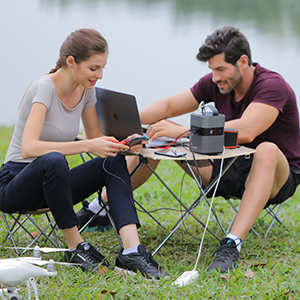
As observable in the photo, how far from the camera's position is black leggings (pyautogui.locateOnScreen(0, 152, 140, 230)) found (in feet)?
7.52

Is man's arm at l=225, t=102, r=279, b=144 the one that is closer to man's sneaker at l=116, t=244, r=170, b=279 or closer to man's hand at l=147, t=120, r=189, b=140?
man's hand at l=147, t=120, r=189, b=140

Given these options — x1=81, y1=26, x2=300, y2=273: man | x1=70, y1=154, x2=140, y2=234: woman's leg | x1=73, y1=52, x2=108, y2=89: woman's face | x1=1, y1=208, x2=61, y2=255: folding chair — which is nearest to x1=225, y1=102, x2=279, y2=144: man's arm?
x1=81, y1=26, x2=300, y2=273: man

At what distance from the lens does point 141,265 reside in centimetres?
227

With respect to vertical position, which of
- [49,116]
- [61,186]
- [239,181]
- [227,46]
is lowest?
[239,181]

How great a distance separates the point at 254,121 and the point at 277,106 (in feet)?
0.66

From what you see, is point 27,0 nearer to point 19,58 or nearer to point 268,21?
point 19,58

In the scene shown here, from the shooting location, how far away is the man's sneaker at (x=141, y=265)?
2.26m

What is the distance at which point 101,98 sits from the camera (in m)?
2.74

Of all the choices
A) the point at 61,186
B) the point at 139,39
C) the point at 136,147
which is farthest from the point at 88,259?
the point at 139,39

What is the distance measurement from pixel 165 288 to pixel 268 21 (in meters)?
15.8

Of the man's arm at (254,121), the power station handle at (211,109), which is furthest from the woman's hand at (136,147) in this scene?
the man's arm at (254,121)

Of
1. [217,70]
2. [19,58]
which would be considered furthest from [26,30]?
[217,70]

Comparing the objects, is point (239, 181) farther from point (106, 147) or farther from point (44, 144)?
point (44, 144)

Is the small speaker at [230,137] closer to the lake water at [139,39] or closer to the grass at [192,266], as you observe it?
the grass at [192,266]
